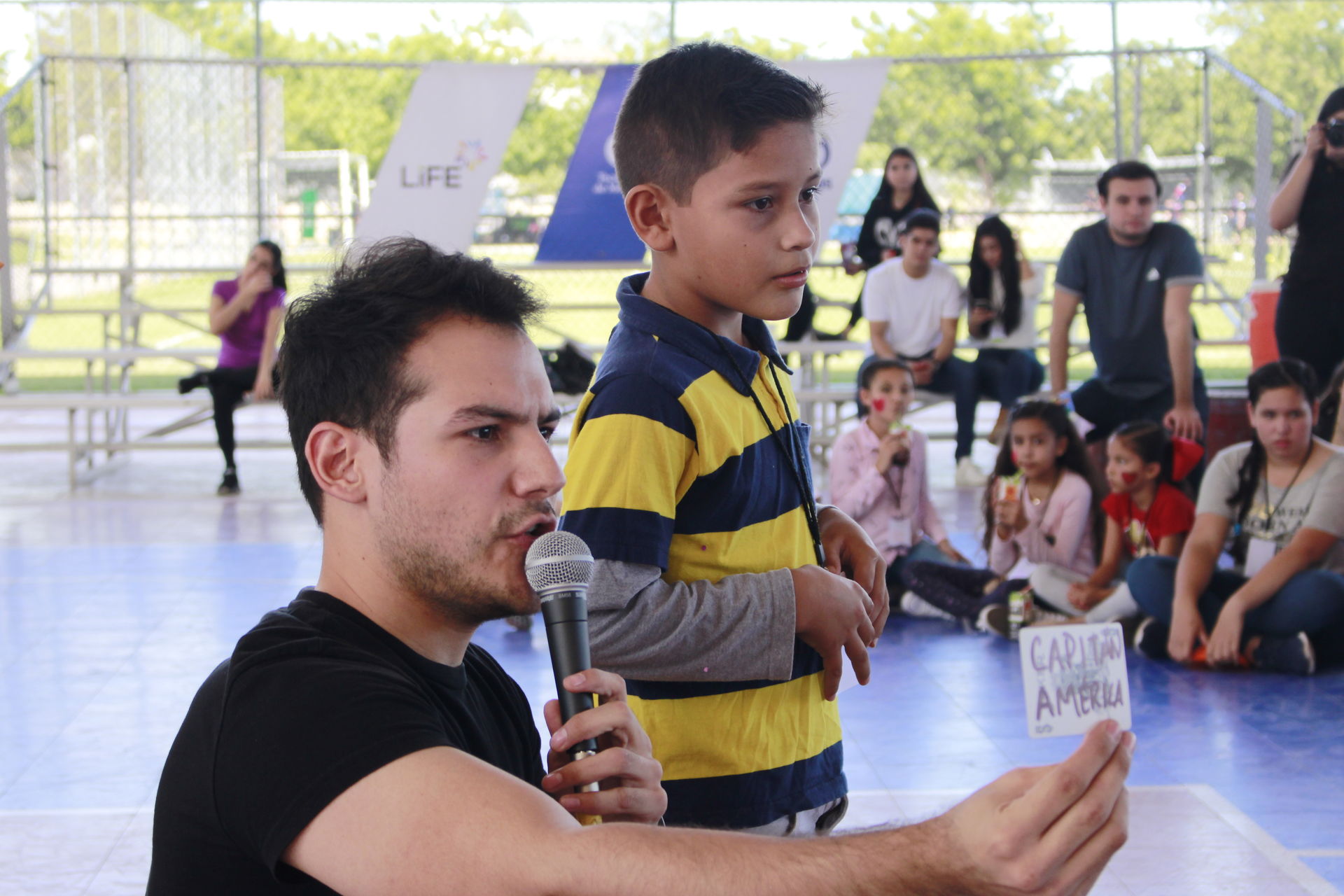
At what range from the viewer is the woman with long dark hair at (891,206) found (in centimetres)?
881

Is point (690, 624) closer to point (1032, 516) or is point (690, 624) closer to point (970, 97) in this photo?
point (1032, 516)

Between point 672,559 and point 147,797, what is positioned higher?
point 672,559

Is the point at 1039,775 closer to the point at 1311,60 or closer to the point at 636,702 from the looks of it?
the point at 636,702

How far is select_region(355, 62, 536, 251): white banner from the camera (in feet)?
29.8

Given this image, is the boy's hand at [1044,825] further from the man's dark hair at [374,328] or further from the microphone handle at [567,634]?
the man's dark hair at [374,328]

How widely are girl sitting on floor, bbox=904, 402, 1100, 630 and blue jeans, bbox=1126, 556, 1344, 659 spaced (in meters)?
0.51

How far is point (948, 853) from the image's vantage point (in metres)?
0.97

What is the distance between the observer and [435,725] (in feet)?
3.67

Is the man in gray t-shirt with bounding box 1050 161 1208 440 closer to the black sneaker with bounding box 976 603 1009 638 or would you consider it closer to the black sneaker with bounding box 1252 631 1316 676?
the black sneaker with bounding box 976 603 1009 638

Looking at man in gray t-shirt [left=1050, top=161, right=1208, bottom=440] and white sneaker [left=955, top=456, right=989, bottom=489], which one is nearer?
man in gray t-shirt [left=1050, top=161, right=1208, bottom=440]

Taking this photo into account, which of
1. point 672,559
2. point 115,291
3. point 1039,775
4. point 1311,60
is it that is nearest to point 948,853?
point 1039,775

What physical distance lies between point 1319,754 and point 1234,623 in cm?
94

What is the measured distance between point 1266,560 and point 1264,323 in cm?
285

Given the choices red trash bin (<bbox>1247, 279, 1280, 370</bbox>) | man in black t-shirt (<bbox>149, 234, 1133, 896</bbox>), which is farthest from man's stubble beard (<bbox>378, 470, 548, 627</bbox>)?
red trash bin (<bbox>1247, 279, 1280, 370</bbox>)
